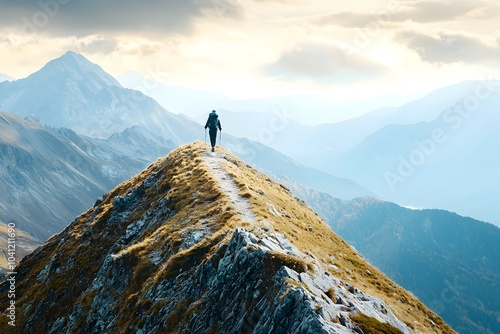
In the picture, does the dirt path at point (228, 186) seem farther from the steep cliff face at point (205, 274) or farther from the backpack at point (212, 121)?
the backpack at point (212, 121)

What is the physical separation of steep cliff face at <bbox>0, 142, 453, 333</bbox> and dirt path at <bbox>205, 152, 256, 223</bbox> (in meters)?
0.17

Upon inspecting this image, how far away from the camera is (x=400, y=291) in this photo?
129ft

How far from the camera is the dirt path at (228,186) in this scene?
3775 cm

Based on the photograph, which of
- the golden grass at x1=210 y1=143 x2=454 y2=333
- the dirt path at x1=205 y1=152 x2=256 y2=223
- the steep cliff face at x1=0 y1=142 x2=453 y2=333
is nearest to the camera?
the steep cliff face at x1=0 y1=142 x2=453 y2=333

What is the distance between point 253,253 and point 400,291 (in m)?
19.2

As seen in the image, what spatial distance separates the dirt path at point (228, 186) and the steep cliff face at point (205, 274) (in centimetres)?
17

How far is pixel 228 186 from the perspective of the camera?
4631 cm

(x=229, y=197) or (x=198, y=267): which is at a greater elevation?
(x=229, y=197)

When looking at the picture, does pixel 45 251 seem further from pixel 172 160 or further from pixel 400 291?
pixel 400 291

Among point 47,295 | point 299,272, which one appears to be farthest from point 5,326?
point 299,272

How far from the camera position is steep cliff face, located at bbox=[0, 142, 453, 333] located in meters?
24.8

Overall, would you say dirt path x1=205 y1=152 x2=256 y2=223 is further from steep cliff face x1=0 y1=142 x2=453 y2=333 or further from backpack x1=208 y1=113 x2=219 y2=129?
backpack x1=208 y1=113 x2=219 y2=129

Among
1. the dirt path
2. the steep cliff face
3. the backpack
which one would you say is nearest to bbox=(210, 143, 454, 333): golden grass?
the steep cliff face

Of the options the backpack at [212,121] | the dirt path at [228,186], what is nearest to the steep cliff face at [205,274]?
the dirt path at [228,186]
